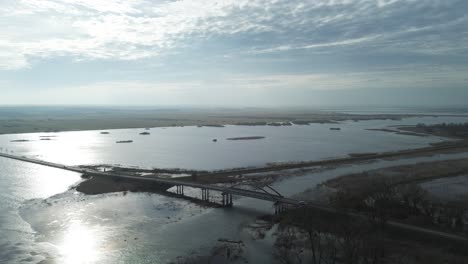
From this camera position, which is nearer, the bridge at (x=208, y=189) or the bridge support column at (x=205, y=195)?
the bridge at (x=208, y=189)

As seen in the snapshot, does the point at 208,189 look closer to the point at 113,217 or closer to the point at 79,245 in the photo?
the point at 113,217

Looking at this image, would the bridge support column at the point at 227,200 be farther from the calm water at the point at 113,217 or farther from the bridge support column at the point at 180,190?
the bridge support column at the point at 180,190

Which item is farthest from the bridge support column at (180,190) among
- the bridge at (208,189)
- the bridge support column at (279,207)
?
the bridge support column at (279,207)

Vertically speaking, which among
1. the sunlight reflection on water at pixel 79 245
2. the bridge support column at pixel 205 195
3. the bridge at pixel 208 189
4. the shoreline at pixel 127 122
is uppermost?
the shoreline at pixel 127 122

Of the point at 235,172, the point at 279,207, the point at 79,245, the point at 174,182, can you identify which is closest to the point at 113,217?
the point at 79,245

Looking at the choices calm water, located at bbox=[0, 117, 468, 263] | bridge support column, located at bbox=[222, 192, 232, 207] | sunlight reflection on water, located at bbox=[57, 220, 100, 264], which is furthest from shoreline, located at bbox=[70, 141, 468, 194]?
sunlight reflection on water, located at bbox=[57, 220, 100, 264]

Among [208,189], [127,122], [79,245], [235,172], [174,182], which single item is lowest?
[79,245]

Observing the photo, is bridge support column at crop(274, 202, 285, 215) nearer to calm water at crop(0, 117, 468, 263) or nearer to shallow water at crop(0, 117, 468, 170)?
calm water at crop(0, 117, 468, 263)

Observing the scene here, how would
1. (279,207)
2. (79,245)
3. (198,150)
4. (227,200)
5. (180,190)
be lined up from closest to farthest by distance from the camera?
(79,245) < (279,207) < (227,200) < (180,190) < (198,150)

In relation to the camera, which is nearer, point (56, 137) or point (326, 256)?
point (326, 256)

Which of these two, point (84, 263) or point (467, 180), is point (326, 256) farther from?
point (467, 180)

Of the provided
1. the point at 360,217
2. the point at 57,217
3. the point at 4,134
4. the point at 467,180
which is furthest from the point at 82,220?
the point at 4,134
